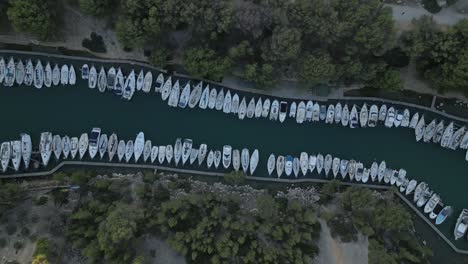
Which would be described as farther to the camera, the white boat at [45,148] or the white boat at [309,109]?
the white boat at [309,109]

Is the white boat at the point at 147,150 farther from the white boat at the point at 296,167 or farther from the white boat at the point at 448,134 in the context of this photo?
the white boat at the point at 448,134

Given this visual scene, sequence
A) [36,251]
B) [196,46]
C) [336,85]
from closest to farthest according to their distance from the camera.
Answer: [36,251], [196,46], [336,85]

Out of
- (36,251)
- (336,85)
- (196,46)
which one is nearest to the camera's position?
(36,251)

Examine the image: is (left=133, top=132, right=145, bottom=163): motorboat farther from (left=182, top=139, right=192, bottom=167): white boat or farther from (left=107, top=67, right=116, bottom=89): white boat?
(left=107, top=67, right=116, bottom=89): white boat

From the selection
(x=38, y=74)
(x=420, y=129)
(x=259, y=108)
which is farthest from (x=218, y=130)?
(x=420, y=129)

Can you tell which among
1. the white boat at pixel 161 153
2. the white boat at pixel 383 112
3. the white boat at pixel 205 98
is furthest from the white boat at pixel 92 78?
the white boat at pixel 383 112

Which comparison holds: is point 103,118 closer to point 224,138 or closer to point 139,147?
point 139,147

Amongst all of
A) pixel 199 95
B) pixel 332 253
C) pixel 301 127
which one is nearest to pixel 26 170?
pixel 199 95
